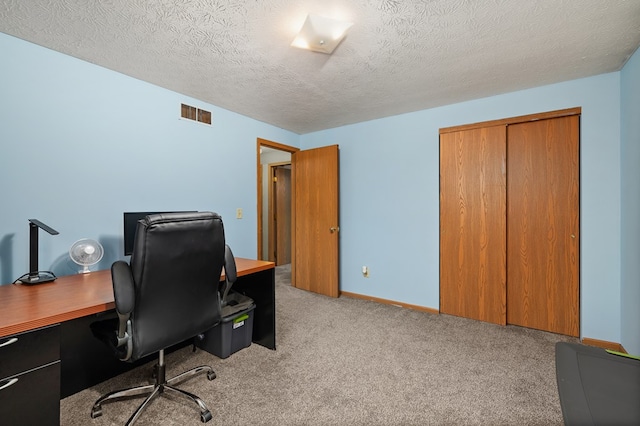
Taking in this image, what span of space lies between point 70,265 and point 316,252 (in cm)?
268

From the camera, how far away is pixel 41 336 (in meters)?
1.18

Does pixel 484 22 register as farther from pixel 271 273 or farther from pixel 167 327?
pixel 167 327

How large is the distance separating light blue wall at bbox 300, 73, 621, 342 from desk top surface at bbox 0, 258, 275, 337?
289 cm

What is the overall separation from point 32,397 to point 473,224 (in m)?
3.52

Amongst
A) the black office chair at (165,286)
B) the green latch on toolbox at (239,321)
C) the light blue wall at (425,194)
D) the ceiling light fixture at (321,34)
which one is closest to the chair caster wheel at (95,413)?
the black office chair at (165,286)

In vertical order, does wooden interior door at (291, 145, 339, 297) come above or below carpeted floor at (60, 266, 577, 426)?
above

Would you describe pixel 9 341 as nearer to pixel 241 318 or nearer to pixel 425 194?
pixel 241 318

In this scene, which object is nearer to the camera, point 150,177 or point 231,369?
point 231,369

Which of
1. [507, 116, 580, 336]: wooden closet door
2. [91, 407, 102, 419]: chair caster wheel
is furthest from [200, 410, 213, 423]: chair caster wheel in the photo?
[507, 116, 580, 336]: wooden closet door

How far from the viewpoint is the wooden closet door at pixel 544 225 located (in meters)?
2.59

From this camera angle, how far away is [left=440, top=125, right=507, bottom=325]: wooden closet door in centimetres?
288

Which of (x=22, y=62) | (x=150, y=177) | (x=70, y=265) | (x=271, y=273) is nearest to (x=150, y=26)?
(x=22, y=62)

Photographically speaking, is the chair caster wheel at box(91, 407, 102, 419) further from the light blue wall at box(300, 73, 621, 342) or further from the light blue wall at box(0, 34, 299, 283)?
the light blue wall at box(300, 73, 621, 342)

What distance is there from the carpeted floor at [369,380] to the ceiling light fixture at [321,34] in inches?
93.5
